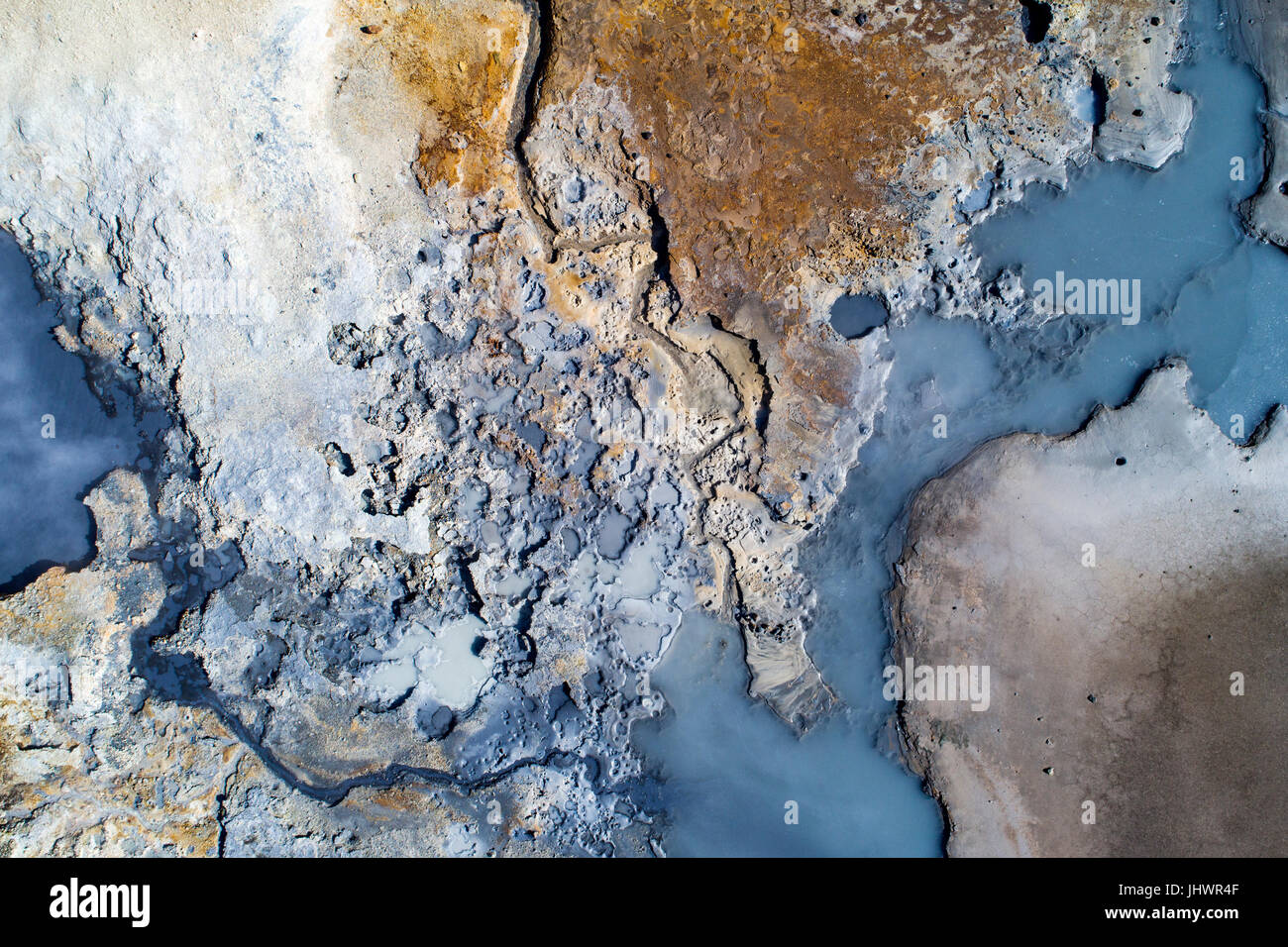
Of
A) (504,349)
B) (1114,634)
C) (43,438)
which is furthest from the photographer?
(43,438)

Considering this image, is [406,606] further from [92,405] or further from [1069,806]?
[1069,806]

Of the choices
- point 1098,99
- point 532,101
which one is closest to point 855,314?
point 1098,99

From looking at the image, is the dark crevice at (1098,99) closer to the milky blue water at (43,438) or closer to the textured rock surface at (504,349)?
the textured rock surface at (504,349)

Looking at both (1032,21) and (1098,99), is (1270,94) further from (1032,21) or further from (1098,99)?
(1032,21)

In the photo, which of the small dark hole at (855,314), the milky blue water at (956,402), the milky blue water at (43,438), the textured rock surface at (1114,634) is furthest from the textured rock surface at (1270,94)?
the milky blue water at (43,438)

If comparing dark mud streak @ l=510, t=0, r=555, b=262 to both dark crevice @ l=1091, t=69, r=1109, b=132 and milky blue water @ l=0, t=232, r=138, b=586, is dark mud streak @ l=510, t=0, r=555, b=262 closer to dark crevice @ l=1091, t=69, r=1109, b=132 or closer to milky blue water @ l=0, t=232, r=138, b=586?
milky blue water @ l=0, t=232, r=138, b=586

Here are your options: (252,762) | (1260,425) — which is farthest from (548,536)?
(1260,425)
